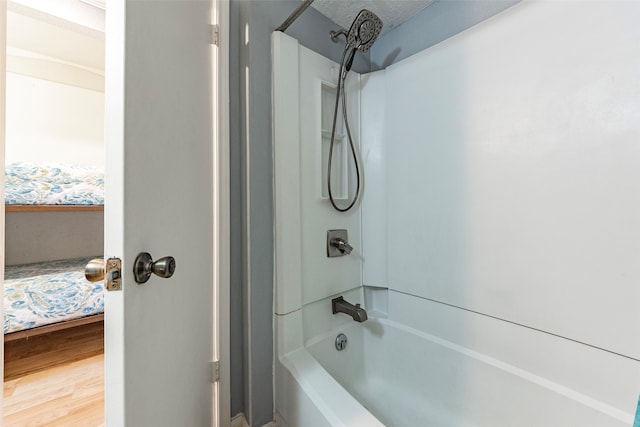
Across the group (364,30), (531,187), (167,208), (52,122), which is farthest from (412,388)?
(52,122)

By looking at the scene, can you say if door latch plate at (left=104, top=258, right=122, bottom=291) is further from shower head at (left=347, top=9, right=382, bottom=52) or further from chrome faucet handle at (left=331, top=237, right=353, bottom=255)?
shower head at (left=347, top=9, right=382, bottom=52)

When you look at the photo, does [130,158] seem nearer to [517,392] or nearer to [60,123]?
[517,392]

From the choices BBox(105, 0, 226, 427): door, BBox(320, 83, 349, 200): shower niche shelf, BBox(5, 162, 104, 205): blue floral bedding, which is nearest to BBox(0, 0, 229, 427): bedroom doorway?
BBox(105, 0, 226, 427): door

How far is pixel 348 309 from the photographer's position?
1256mm

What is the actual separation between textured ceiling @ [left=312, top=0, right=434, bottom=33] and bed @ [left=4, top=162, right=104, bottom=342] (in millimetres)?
2088

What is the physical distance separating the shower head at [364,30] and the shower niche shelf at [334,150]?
22 centimetres

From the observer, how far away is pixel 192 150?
84 centimetres

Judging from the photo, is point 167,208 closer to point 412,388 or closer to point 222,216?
point 222,216

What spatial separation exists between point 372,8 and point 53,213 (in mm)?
3188

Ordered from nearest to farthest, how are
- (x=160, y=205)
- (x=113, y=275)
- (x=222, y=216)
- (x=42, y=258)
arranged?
(x=113, y=275) → (x=160, y=205) → (x=222, y=216) → (x=42, y=258)

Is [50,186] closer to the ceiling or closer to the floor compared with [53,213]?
closer to the ceiling

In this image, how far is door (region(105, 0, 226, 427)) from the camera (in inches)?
20.1

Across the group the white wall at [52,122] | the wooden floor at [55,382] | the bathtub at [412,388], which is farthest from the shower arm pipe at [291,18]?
the white wall at [52,122]

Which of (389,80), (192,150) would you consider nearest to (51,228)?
(192,150)
